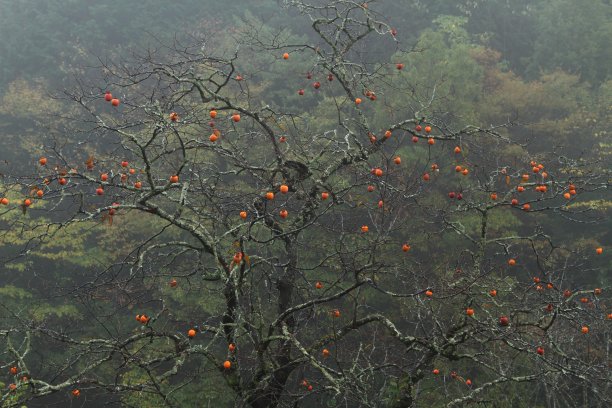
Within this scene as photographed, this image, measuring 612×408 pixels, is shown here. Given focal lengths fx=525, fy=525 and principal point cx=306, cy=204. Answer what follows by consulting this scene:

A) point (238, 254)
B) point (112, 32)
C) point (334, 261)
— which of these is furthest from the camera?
point (112, 32)

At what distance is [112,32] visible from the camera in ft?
80.0

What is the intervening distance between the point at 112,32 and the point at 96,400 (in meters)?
17.5

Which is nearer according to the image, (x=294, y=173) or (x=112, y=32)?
(x=294, y=173)

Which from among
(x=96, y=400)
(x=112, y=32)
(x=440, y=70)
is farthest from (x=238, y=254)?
(x=112, y=32)

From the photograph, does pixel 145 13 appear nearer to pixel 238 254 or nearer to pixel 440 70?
pixel 440 70

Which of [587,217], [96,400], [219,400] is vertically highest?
[96,400]

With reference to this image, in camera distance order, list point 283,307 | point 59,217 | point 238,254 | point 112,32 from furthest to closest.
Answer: point 112,32, point 59,217, point 283,307, point 238,254

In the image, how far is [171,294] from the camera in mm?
12953

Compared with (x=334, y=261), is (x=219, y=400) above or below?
below

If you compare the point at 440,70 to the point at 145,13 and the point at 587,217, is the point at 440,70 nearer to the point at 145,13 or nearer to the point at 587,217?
the point at 587,217

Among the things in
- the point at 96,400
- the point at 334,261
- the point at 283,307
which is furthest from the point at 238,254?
the point at 96,400

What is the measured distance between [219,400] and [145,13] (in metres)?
19.5

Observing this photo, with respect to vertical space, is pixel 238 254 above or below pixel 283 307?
above

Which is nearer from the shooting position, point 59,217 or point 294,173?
point 294,173
